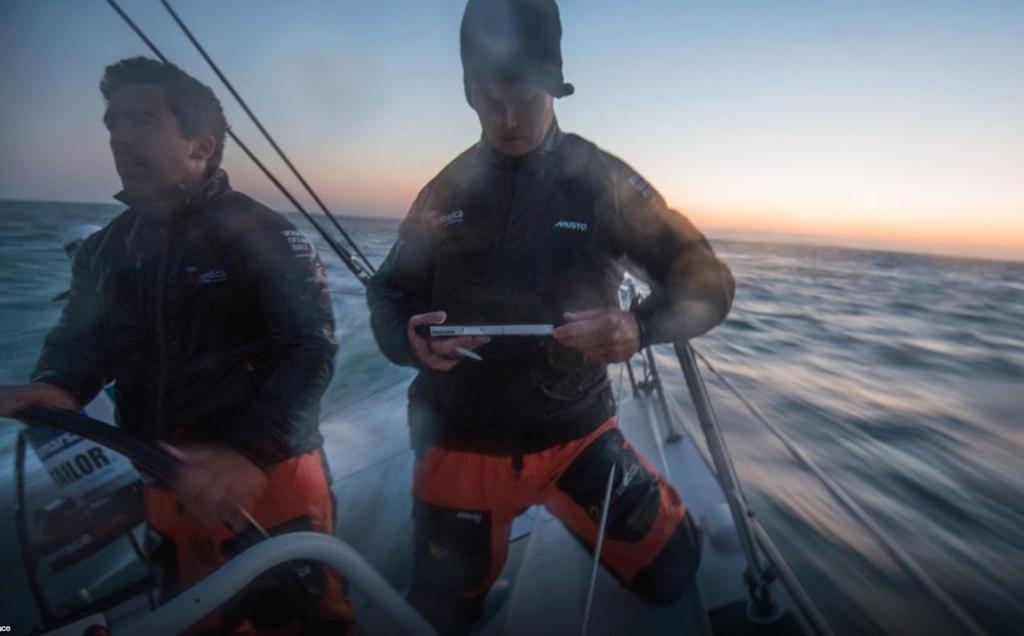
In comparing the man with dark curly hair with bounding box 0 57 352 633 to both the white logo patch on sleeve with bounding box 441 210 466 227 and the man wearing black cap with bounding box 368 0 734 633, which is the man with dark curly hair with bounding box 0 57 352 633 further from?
the white logo patch on sleeve with bounding box 441 210 466 227

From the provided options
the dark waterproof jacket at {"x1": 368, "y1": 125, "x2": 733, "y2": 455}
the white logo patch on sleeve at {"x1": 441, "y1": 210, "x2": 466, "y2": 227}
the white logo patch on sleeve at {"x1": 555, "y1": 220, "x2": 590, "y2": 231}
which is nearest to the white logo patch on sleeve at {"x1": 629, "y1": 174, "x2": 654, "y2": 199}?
the dark waterproof jacket at {"x1": 368, "y1": 125, "x2": 733, "y2": 455}

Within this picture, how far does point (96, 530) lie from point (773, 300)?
36.8ft

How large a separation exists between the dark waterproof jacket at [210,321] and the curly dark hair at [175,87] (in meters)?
0.16

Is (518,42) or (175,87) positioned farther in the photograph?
(175,87)

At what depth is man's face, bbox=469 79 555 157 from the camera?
1.29 meters

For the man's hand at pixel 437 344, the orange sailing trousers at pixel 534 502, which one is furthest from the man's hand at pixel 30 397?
the orange sailing trousers at pixel 534 502

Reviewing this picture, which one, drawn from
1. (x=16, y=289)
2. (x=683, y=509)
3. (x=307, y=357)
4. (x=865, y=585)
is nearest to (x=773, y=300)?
(x=865, y=585)

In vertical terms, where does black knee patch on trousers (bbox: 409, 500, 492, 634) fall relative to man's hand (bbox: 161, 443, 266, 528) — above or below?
below

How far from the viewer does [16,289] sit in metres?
6.48

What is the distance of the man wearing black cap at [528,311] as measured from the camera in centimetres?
128

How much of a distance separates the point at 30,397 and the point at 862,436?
491cm

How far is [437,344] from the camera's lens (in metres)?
1.20

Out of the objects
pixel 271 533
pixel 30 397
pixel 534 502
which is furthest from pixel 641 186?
pixel 30 397

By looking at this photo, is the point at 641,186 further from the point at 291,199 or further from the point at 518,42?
the point at 291,199
